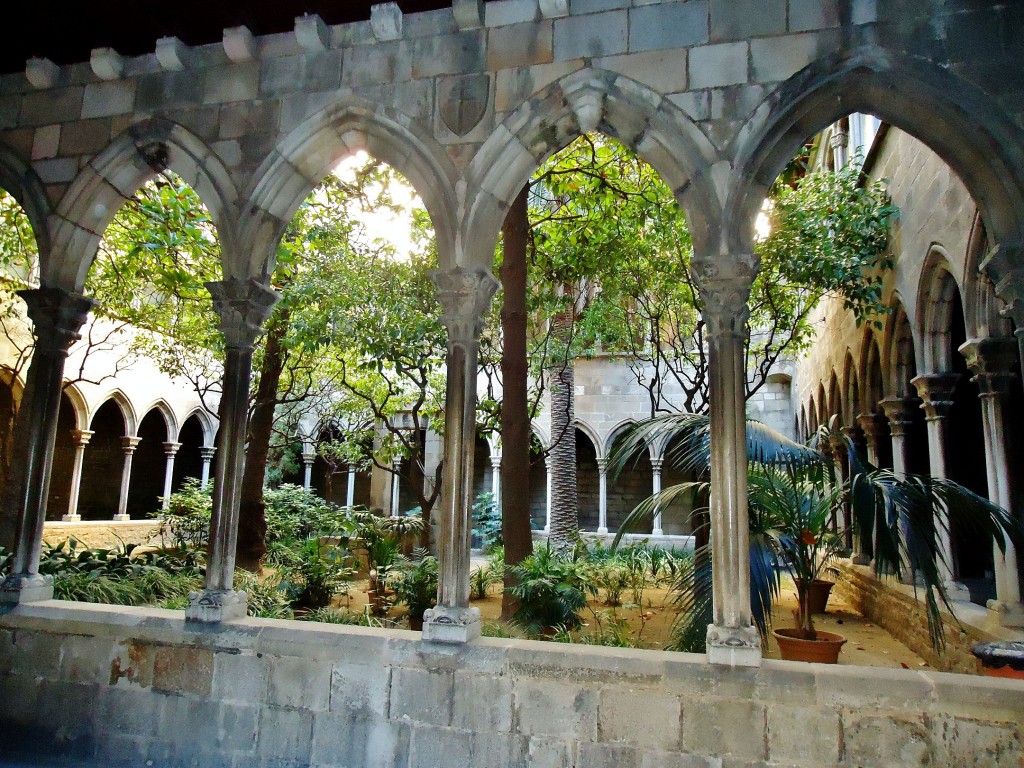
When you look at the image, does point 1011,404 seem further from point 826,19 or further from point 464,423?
point 464,423

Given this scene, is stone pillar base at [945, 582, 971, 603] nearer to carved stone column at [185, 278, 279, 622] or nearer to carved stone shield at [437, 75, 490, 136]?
carved stone shield at [437, 75, 490, 136]

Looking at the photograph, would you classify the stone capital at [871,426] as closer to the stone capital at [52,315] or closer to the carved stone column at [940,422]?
the carved stone column at [940,422]

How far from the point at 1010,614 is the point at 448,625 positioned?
408 centimetres

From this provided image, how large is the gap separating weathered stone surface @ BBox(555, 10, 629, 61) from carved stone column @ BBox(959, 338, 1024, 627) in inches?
144

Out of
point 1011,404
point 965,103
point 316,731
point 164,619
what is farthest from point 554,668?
point 1011,404

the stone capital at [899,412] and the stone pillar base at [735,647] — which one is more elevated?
the stone capital at [899,412]

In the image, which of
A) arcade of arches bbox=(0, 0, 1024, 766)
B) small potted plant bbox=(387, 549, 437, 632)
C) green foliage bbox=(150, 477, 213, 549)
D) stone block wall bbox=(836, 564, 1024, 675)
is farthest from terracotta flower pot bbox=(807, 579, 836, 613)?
green foliage bbox=(150, 477, 213, 549)

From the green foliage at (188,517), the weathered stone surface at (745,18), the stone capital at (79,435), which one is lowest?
the green foliage at (188,517)

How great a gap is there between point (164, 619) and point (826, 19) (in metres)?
4.53

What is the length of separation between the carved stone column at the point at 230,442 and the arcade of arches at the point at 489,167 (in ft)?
0.05

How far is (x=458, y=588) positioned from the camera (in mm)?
3430

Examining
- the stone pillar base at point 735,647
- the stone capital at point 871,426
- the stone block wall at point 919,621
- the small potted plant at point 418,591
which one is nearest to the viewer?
the stone pillar base at point 735,647

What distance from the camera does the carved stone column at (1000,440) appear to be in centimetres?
485

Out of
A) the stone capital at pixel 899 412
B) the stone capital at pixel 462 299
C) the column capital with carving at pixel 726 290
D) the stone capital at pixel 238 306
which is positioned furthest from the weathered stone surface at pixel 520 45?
the stone capital at pixel 899 412
